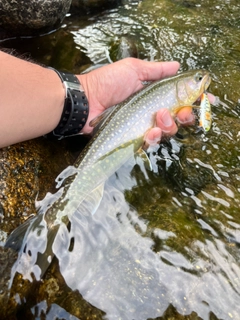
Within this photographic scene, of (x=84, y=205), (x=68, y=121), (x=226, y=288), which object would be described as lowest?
(x=226, y=288)

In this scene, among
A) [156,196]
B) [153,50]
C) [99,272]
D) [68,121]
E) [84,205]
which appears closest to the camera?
[99,272]

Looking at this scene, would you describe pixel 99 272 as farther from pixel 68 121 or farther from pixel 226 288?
pixel 68 121

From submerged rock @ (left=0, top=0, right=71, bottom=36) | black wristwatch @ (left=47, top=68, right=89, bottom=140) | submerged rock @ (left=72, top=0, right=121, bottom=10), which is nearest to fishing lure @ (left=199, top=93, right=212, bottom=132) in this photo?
black wristwatch @ (left=47, top=68, right=89, bottom=140)

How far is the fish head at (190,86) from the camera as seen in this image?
3.05 metres

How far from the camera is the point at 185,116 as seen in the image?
3184 mm

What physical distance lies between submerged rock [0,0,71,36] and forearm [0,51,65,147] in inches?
69.0

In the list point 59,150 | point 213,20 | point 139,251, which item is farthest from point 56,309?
point 213,20

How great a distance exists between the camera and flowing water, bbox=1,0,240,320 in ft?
6.71

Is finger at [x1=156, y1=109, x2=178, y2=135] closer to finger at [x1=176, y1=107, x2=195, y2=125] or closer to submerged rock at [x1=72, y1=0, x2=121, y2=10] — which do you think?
finger at [x1=176, y1=107, x2=195, y2=125]

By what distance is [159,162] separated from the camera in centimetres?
307

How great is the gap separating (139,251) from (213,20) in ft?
14.0

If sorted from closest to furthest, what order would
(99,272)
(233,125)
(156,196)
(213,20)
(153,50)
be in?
(99,272), (156,196), (233,125), (153,50), (213,20)

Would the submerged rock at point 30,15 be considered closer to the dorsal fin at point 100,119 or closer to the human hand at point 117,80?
the human hand at point 117,80

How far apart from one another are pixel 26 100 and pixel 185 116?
1.48 m
